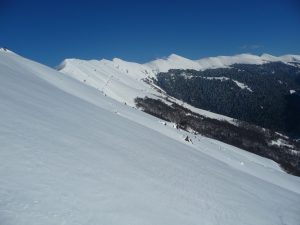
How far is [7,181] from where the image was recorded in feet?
26.6

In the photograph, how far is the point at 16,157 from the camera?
960cm

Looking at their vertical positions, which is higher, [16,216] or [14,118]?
[14,118]

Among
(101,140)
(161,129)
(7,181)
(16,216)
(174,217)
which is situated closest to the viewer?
(16,216)

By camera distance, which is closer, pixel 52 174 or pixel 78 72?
pixel 52 174

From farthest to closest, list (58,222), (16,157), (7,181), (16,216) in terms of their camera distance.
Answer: (16,157) → (7,181) → (58,222) → (16,216)

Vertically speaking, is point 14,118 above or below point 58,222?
above

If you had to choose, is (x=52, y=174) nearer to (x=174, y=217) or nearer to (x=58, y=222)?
(x=58, y=222)

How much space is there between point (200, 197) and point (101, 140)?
213 inches

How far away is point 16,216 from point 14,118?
696 centimetres

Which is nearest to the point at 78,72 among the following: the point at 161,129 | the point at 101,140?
the point at 161,129

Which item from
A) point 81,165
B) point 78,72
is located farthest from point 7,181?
point 78,72

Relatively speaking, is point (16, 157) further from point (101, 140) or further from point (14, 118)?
point (101, 140)

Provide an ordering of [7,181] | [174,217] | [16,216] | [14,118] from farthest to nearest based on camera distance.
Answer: [14,118]
[174,217]
[7,181]
[16,216]

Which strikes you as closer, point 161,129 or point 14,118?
point 14,118
